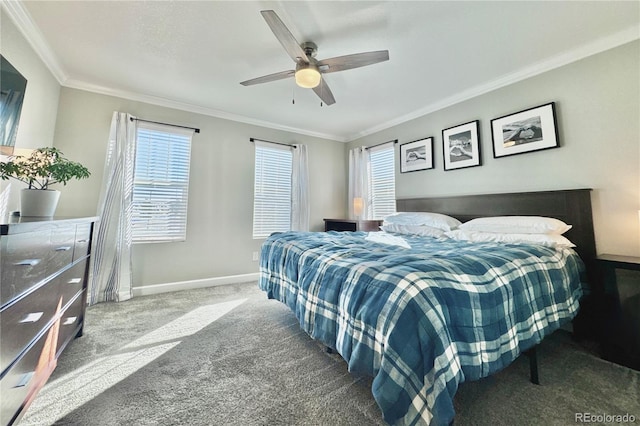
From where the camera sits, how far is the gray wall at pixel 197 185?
2.82 m

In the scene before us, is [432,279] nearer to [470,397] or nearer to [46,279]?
[470,397]

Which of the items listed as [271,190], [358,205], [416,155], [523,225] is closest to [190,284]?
[271,190]

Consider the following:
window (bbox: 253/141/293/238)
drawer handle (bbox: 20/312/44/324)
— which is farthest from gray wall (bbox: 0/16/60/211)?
window (bbox: 253/141/293/238)

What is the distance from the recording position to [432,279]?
3.52 feet

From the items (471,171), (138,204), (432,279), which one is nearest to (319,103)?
(471,171)

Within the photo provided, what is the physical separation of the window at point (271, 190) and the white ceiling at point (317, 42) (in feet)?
3.37

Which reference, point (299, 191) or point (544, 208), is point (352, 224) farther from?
point (544, 208)

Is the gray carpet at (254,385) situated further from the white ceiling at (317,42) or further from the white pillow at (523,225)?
the white ceiling at (317,42)

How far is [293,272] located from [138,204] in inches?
99.8

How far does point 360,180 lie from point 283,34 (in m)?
2.98

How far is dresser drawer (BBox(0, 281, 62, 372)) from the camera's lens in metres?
0.96

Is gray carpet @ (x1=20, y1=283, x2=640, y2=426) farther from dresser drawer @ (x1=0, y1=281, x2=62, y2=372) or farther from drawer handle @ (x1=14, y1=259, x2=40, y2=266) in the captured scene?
drawer handle @ (x1=14, y1=259, x2=40, y2=266)

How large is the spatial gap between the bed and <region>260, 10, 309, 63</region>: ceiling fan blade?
4.93ft

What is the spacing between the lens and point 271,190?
405cm
